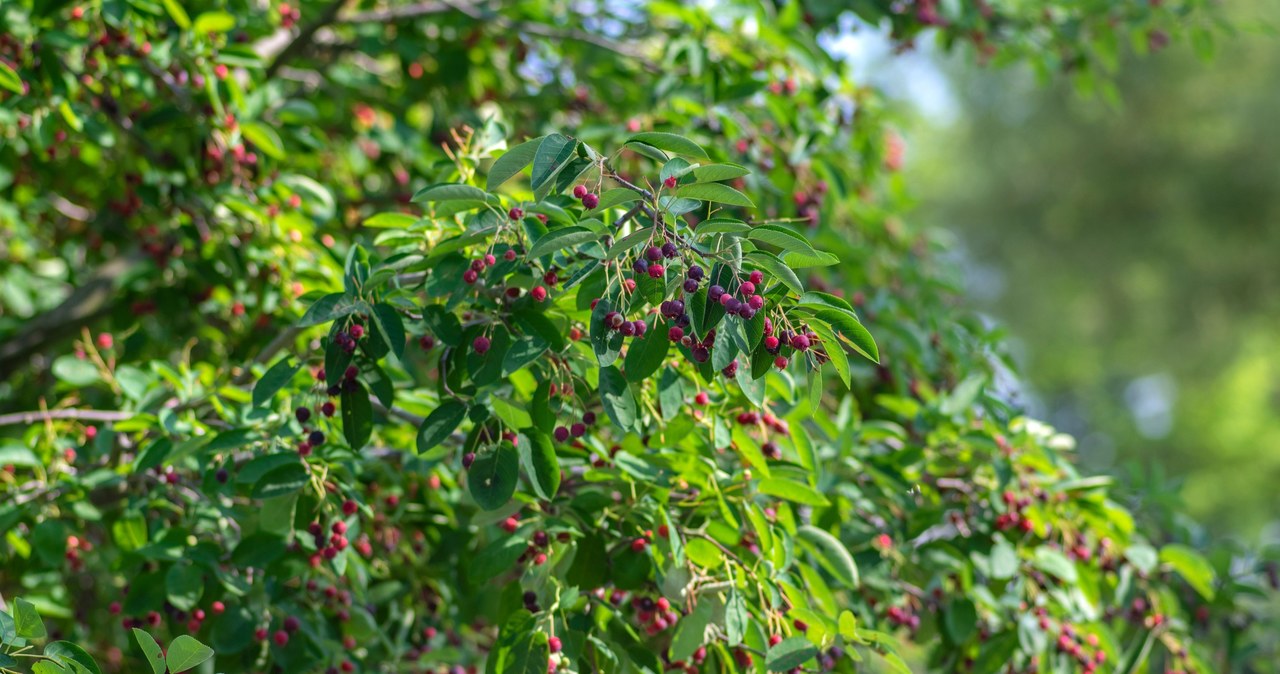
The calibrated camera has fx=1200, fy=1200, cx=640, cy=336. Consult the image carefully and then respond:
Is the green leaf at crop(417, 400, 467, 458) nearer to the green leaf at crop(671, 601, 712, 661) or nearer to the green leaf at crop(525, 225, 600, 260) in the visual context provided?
the green leaf at crop(525, 225, 600, 260)

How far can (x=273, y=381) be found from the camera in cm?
174

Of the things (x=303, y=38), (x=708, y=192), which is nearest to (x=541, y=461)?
(x=708, y=192)

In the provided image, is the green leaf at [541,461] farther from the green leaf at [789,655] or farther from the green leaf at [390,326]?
the green leaf at [789,655]

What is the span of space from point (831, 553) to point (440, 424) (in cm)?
72

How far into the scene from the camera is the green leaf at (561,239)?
1.45 metres

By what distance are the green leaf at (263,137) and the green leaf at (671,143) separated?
1283 millimetres

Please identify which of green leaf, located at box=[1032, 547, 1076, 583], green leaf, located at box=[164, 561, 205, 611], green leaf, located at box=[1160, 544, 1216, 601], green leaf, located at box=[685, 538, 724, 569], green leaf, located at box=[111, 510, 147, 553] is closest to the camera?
green leaf, located at box=[685, 538, 724, 569]

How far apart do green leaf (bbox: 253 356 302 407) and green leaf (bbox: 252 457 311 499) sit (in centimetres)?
13

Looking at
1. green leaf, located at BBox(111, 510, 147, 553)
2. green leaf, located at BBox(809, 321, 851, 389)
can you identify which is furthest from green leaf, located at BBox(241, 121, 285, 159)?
green leaf, located at BBox(809, 321, 851, 389)

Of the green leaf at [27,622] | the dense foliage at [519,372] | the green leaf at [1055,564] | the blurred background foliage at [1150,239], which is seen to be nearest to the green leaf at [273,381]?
the dense foliage at [519,372]

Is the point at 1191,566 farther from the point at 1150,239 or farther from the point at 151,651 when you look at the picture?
the point at 1150,239

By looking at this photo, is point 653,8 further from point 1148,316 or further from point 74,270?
point 1148,316

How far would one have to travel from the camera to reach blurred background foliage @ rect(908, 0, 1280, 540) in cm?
1183

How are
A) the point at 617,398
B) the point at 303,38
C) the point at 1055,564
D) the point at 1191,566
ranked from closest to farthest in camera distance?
the point at 617,398 < the point at 1055,564 < the point at 1191,566 < the point at 303,38
